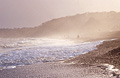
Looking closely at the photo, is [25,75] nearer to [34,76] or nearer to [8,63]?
[34,76]

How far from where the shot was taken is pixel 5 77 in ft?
29.9

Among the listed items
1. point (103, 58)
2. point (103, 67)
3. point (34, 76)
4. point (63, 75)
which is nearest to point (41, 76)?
point (34, 76)

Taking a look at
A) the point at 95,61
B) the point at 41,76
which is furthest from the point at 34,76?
the point at 95,61

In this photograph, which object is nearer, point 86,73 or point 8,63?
point 86,73

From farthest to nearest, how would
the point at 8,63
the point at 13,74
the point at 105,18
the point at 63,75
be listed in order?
the point at 105,18
the point at 8,63
the point at 13,74
the point at 63,75

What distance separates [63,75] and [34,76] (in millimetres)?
1274

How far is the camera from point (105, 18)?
168750mm

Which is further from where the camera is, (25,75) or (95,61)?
(95,61)

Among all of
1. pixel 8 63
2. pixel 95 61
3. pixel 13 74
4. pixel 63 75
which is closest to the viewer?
pixel 63 75

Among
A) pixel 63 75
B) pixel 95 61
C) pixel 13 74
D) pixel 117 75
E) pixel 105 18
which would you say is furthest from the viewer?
pixel 105 18

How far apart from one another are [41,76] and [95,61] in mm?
4003

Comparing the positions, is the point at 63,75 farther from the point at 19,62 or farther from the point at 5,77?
the point at 19,62

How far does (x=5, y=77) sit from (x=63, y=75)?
259 cm

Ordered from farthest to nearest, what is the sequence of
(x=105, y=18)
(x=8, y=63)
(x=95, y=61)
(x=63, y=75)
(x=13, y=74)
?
(x=105, y=18) → (x=8, y=63) → (x=95, y=61) → (x=13, y=74) → (x=63, y=75)
